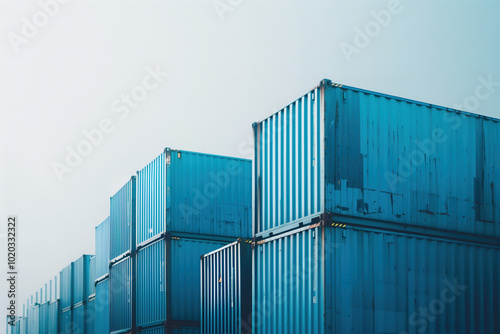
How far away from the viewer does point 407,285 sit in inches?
567

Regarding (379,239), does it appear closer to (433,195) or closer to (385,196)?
(385,196)

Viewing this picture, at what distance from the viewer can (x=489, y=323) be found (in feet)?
50.1

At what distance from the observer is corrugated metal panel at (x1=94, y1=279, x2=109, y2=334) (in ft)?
94.6

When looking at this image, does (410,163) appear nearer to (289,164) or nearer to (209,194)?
(289,164)

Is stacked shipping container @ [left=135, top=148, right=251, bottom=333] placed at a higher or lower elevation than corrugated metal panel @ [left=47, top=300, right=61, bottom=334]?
higher

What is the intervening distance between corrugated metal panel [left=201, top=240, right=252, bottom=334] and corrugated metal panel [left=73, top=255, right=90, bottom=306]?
62.2 feet

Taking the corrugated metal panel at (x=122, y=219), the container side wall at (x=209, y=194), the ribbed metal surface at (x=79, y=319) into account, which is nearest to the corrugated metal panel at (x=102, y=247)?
the corrugated metal panel at (x=122, y=219)

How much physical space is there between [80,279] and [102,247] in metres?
6.98

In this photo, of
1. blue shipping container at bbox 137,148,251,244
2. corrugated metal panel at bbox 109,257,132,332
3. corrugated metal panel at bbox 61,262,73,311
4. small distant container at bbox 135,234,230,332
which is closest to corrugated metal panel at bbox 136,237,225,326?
small distant container at bbox 135,234,230,332

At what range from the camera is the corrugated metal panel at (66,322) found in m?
39.3

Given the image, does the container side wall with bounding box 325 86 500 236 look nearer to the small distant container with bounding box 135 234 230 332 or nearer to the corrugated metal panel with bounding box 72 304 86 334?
the small distant container with bounding box 135 234 230 332

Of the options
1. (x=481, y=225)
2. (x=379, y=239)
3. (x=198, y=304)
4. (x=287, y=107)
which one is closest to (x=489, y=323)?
(x=481, y=225)

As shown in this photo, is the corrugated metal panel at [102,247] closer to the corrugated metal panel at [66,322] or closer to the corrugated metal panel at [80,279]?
the corrugated metal panel at [80,279]

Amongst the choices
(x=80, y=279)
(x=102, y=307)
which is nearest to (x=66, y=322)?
(x=80, y=279)
